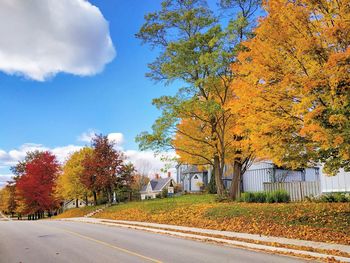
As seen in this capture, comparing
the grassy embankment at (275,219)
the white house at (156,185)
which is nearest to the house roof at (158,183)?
the white house at (156,185)

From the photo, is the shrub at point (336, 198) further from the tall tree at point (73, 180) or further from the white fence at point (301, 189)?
the tall tree at point (73, 180)

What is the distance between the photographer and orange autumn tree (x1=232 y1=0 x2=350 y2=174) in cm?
1134

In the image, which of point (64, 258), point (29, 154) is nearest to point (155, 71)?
point (64, 258)

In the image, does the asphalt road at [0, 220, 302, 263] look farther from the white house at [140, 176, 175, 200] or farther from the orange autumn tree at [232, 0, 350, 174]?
the white house at [140, 176, 175, 200]

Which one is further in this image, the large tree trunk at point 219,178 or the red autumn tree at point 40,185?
the red autumn tree at point 40,185

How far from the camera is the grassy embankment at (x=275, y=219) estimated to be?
13000 mm

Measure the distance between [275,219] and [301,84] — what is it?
21.9 ft

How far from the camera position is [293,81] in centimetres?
1234

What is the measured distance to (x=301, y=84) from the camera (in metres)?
12.0

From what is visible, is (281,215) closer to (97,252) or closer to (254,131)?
(254,131)

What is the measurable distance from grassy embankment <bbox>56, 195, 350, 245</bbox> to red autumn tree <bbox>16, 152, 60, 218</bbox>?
108 ft

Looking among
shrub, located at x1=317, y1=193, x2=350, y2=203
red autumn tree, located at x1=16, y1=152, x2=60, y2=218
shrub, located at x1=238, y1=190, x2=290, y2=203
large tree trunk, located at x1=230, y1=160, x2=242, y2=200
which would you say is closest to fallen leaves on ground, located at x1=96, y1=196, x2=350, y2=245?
shrub, located at x1=317, y1=193, x2=350, y2=203

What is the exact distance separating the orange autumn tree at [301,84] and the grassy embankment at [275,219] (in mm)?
2237

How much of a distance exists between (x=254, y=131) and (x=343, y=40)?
462 cm
